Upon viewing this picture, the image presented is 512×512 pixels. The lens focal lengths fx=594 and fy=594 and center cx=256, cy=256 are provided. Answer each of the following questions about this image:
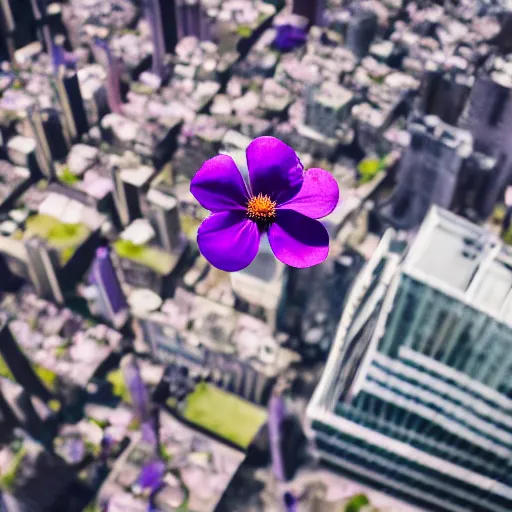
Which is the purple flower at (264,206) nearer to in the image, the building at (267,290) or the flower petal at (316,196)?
the flower petal at (316,196)

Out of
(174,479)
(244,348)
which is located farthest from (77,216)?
(174,479)

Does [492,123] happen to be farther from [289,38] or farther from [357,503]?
[357,503]

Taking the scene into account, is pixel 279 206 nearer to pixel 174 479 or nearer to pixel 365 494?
pixel 174 479

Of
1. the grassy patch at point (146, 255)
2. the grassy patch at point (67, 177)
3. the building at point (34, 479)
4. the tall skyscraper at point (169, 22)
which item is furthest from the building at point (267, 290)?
the tall skyscraper at point (169, 22)

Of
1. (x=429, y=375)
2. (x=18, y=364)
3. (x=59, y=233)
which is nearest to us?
(x=429, y=375)

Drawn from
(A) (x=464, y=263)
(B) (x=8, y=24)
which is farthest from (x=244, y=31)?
(A) (x=464, y=263)

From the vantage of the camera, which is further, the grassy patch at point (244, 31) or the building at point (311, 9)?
the building at point (311, 9)

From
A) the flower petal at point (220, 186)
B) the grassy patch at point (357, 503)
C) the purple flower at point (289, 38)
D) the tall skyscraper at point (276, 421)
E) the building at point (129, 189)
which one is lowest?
the grassy patch at point (357, 503)

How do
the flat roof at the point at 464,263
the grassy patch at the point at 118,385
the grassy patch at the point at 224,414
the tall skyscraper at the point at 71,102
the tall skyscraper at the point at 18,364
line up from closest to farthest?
the flat roof at the point at 464,263 < the tall skyscraper at the point at 18,364 < the grassy patch at the point at 224,414 < the grassy patch at the point at 118,385 < the tall skyscraper at the point at 71,102

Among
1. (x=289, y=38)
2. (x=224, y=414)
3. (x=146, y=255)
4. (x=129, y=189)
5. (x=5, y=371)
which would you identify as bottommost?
(x=224, y=414)
